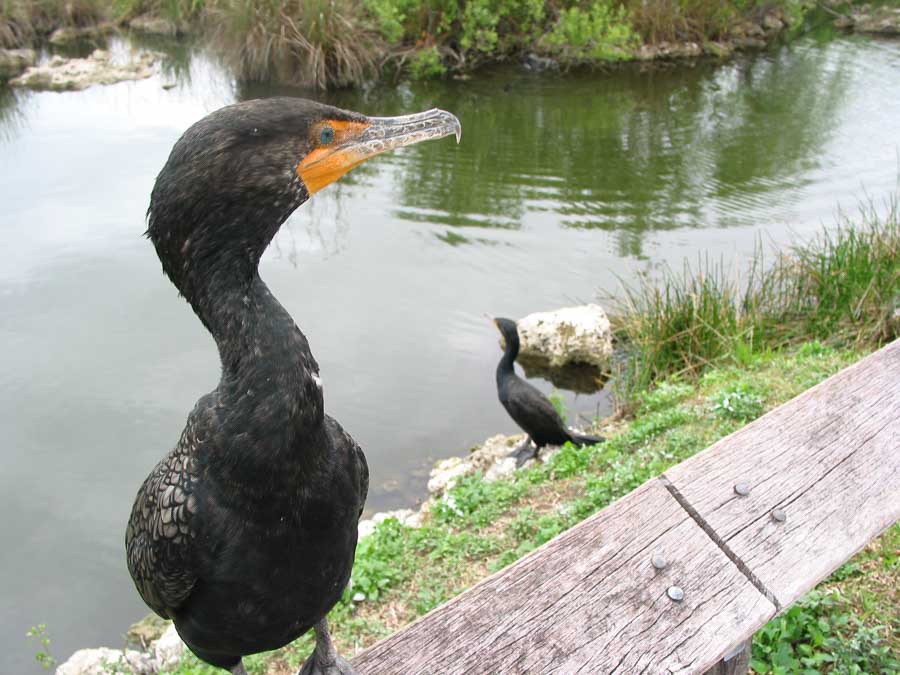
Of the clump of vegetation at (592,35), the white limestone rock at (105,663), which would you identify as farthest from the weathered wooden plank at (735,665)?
the clump of vegetation at (592,35)

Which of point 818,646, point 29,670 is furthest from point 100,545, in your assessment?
point 818,646

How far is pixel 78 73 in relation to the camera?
586 inches

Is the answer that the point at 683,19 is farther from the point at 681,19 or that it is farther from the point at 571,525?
the point at 571,525

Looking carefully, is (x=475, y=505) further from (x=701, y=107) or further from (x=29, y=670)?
(x=701, y=107)

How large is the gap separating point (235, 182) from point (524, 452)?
4523 millimetres

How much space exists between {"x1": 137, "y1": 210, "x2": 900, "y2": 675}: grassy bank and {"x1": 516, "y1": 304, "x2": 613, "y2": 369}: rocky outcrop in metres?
0.27

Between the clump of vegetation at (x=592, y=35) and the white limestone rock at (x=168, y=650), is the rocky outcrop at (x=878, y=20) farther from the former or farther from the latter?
the white limestone rock at (x=168, y=650)

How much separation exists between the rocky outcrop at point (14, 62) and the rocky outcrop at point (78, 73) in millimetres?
359

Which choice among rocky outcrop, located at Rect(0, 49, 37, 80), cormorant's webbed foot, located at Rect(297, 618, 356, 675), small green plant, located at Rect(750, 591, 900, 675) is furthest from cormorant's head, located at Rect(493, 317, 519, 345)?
rocky outcrop, located at Rect(0, 49, 37, 80)

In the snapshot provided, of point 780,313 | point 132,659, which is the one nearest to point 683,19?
point 780,313

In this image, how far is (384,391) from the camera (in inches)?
268

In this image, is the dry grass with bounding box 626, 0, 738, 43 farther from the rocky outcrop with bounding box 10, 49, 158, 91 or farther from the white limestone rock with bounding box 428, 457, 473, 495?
the white limestone rock with bounding box 428, 457, 473, 495

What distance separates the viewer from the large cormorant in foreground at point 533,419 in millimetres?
5496

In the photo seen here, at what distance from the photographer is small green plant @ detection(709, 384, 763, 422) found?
4137 millimetres
